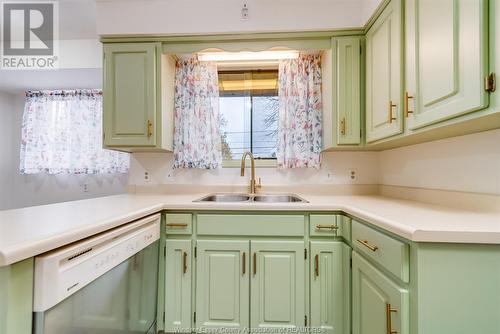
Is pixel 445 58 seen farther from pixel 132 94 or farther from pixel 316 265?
pixel 132 94

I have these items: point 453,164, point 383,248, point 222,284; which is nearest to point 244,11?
point 453,164

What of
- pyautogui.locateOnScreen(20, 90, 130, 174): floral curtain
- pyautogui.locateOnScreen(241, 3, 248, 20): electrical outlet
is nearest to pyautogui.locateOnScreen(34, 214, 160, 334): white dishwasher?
pyautogui.locateOnScreen(241, 3, 248, 20): electrical outlet

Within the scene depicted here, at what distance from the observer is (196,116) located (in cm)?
219

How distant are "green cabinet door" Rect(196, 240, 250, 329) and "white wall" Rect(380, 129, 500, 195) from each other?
3.88 ft

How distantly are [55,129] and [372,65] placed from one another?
357 cm

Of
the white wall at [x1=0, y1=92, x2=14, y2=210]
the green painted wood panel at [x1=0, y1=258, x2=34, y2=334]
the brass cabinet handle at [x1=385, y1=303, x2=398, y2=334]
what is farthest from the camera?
the white wall at [x1=0, y1=92, x2=14, y2=210]

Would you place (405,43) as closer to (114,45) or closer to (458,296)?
(458,296)

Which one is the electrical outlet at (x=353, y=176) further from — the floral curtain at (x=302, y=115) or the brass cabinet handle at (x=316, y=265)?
the brass cabinet handle at (x=316, y=265)

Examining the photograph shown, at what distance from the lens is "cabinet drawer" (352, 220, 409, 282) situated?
0.89m

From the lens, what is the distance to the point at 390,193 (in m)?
1.92

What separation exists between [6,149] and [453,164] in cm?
489

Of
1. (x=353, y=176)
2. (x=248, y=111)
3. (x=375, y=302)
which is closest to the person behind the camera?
(x=375, y=302)

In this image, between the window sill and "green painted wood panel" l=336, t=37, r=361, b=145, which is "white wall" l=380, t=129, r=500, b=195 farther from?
the window sill

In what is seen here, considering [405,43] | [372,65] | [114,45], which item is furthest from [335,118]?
[114,45]
